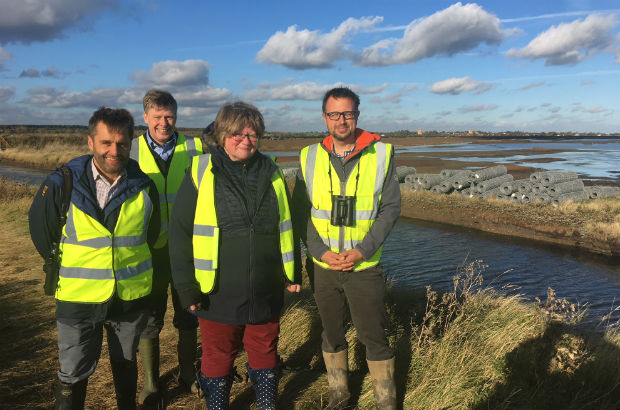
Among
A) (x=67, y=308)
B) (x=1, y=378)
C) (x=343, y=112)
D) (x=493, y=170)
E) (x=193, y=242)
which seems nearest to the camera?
(x=67, y=308)

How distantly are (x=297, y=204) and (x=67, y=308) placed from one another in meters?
1.74

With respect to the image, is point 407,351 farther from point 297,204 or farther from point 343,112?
point 343,112

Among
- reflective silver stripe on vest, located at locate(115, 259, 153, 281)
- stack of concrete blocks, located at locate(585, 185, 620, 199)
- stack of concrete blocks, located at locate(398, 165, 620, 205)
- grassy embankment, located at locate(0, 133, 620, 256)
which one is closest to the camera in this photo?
reflective silver stripe on vest, located at locate(115, 259, 153, 281)

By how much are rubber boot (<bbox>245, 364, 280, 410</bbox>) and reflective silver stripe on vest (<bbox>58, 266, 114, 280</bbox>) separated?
1.22 metres

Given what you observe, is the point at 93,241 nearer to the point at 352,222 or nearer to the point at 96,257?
the point at 96,257

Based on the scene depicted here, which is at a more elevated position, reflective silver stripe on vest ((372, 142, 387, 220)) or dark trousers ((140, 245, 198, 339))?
reflective silver stripe on vest ((372, 142, 387, 220))

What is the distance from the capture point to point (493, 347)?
3.89m

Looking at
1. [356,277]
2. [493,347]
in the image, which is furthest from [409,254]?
[356,277]

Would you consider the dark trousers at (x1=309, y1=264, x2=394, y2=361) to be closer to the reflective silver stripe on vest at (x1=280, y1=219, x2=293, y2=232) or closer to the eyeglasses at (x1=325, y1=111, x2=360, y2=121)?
the reflective silver stripe on vest at (x1=280, y1=219, x2=293, y2=232)

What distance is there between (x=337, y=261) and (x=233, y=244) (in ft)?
2.64

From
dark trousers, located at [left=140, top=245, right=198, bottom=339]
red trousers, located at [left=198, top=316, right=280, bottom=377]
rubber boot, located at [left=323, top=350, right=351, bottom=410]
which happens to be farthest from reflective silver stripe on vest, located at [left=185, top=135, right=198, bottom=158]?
rubber boot, located at [left=323, top=350, right=351, bottom=410]

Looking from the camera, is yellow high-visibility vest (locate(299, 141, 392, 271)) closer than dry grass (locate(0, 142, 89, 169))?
Yes

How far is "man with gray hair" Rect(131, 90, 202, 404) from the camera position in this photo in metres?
3.28

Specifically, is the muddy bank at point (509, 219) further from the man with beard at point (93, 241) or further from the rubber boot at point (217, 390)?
the man with beard at point (93, 241)
